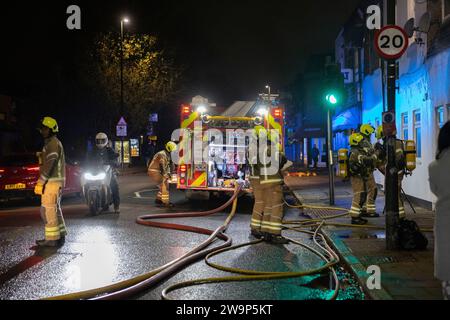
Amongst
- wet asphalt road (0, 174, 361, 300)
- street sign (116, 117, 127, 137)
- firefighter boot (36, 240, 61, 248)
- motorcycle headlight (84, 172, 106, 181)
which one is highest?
street sign (116, 117, 127, 137)

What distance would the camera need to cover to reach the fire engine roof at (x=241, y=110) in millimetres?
13316

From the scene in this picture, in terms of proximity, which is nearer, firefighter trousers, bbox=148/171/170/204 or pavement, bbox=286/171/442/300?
pavement, bbox=286/171/442/300

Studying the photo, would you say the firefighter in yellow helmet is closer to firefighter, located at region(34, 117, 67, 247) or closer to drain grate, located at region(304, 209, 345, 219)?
drain grate, located at region(304, 209, 345, 219)

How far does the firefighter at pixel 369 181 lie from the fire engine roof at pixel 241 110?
3.98 metres

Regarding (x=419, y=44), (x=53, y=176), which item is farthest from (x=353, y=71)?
(x=53, y=176)

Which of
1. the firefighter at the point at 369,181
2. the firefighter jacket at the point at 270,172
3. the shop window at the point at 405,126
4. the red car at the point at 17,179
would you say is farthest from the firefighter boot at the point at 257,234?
the shop window at the point at 405,126

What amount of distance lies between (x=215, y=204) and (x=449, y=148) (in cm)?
973

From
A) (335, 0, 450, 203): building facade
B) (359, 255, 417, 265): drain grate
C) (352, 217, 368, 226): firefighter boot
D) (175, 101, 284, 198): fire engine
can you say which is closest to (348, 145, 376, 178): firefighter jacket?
(352, 217, 368, 226): firefighter boot

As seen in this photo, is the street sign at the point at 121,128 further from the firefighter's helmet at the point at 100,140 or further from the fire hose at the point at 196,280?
the fire hose at the point at 196,280

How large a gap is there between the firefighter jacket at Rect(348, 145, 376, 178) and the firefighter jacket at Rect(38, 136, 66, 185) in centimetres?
513

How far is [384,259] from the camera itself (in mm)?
6465

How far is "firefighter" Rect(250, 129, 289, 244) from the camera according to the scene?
798 cm

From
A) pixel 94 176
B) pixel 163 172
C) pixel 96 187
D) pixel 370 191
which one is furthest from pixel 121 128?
pixel 370 191

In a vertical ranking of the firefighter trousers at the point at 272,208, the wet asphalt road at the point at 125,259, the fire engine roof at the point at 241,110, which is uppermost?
the fire engine roof at the point at 241,110
